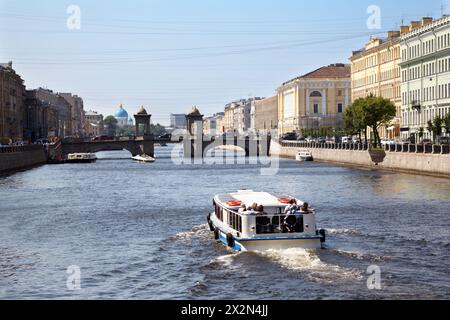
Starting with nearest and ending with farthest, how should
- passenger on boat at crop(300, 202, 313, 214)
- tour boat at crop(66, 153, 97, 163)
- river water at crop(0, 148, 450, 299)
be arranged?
1. river water at crop(0, 148, 450, 299)
2. passenger on boat at crop(300, 202, 313, 214)
3. tour boat at crop(66, 153, 97, 163)

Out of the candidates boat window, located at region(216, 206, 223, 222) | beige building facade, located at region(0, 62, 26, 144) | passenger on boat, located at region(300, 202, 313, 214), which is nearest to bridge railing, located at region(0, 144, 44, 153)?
beige building facade, located at region(0, 62, 26, 144)

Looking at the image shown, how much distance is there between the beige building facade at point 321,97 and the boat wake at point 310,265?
459 ft

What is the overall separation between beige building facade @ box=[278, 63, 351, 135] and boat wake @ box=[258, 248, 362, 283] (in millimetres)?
139757

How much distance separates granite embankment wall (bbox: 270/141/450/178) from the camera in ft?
199

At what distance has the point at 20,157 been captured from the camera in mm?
90250

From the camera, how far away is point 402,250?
29.1 metres

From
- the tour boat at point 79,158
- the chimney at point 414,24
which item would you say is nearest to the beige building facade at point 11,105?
the tour boat at point 79,158

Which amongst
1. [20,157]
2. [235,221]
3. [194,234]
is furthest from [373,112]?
[235,221]

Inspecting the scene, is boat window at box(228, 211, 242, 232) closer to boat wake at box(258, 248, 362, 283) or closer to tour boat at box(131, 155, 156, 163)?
boat wake at box(258, 248, 362, 283)

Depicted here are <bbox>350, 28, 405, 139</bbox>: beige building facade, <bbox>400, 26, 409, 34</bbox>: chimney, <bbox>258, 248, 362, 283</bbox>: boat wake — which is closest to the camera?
<bbox>258, 248, 362, 283</bbox>: boat wake

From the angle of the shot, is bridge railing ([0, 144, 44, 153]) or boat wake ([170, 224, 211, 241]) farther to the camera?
bridge railing ([0, 144, 44, 153])

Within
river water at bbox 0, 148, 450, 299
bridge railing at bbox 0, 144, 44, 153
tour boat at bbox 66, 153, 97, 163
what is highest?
bridge railing at bbox 0, 144, 44, 153
